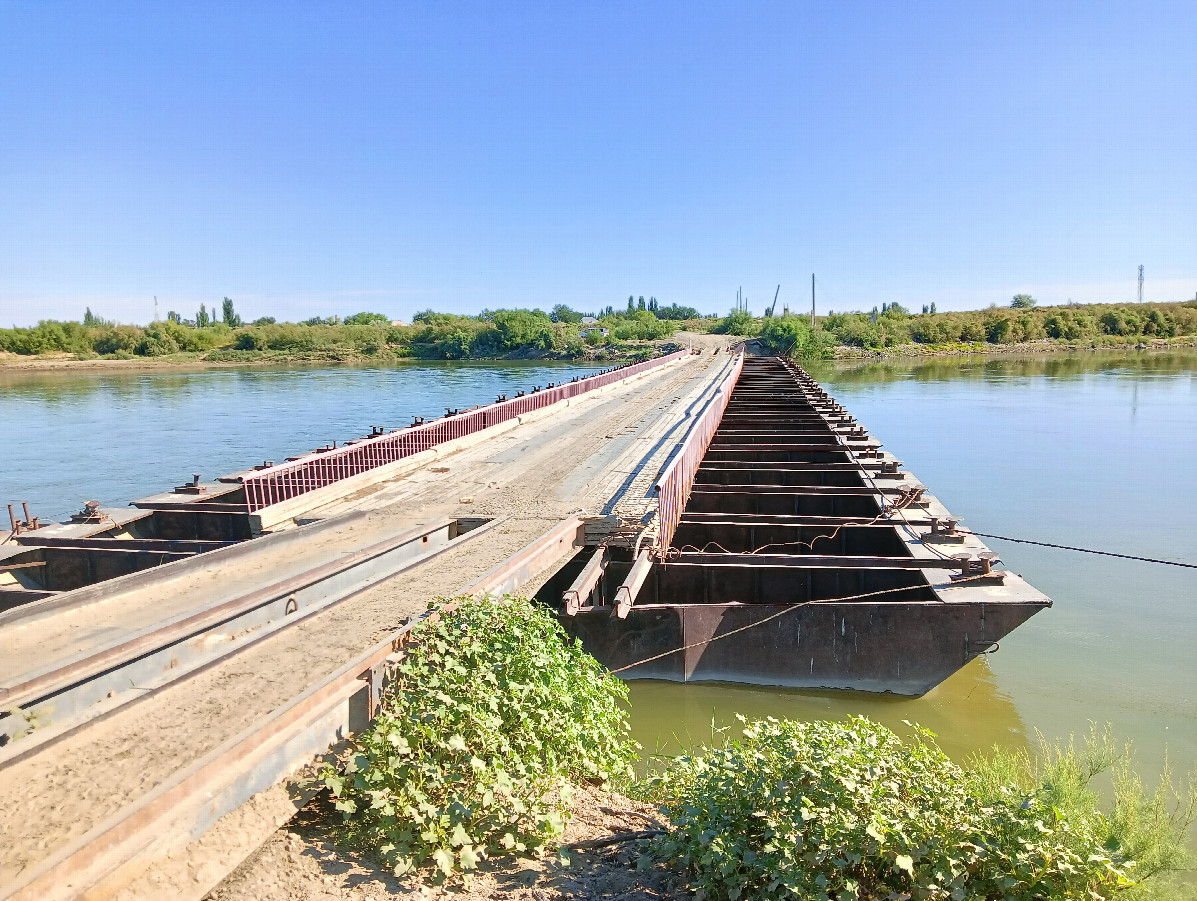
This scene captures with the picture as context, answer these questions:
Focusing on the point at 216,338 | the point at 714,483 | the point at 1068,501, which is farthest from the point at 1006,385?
the point at 216,338

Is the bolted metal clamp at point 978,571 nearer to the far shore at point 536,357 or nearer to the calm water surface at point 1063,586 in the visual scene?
the calm water surface at point 1063,586

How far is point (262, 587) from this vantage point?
264 inches

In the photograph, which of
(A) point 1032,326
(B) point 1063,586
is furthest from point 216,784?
(A) point 1032,326

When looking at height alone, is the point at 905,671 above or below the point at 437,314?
below

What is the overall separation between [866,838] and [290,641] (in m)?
4.43

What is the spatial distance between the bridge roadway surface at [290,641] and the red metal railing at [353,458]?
2.70 ft

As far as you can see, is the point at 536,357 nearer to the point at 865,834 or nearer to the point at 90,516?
the point at 90,516

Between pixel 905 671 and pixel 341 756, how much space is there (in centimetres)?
655

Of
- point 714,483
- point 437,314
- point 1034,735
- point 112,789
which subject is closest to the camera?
point 112,789

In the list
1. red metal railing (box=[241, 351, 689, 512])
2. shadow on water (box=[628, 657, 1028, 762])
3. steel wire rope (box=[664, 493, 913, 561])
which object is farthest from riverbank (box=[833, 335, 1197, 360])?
shadow on water (box=[628, 657, 1028, 762])

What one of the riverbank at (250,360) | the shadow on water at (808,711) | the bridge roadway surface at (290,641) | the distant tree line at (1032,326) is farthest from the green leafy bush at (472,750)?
the distant tree line at (1032,326)

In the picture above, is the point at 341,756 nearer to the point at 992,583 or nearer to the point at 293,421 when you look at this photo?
the point at 992,583

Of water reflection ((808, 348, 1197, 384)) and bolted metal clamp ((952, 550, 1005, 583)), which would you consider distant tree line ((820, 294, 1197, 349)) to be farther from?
bolted metal clamp ((952, 550, 1005, 583))

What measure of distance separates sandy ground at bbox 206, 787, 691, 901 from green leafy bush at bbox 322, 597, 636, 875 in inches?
4.5
